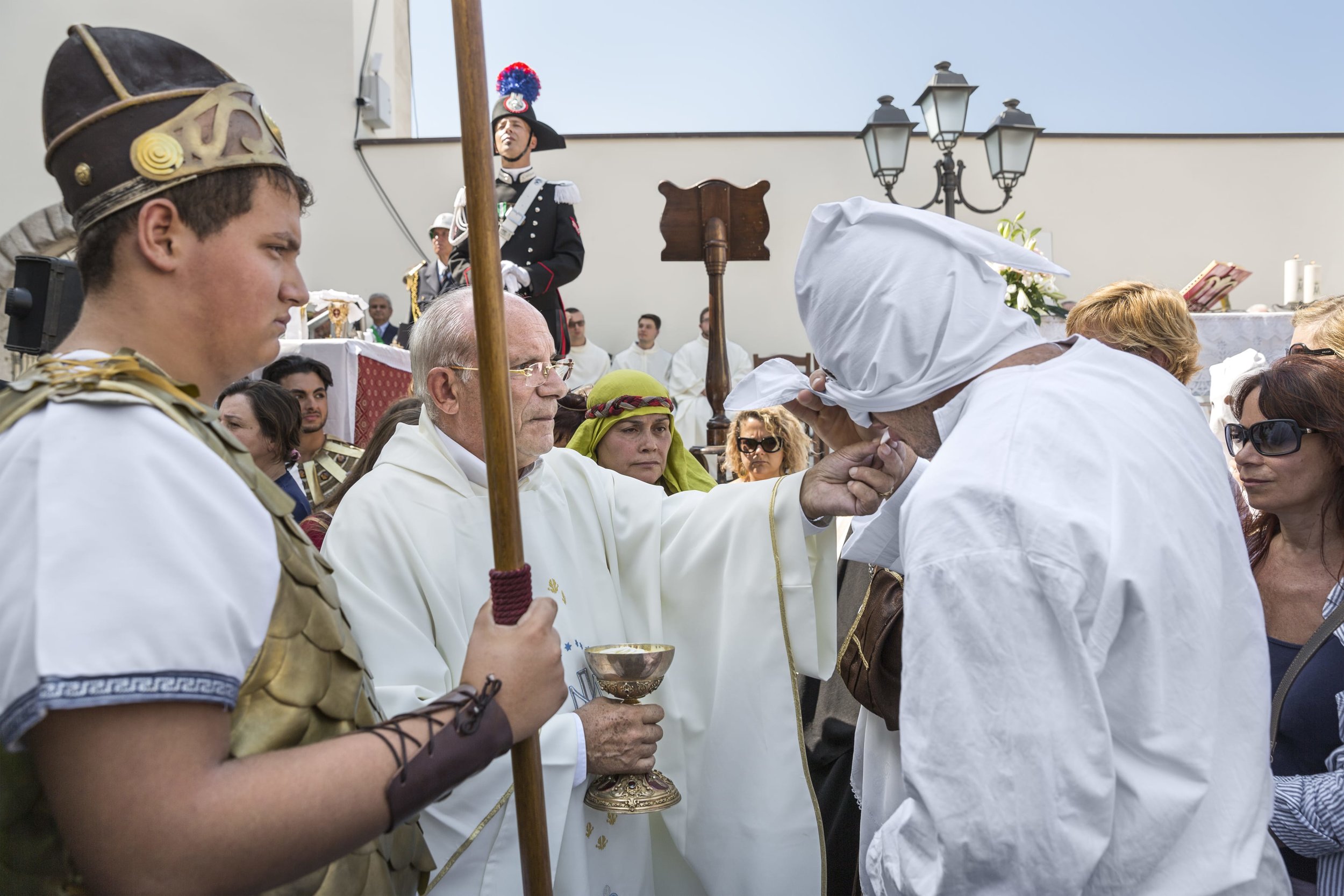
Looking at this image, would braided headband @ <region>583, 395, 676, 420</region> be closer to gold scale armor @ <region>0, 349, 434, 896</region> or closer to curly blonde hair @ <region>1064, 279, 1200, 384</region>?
curly blonde hair @ <region>1064, 279, 1200, 384</region>

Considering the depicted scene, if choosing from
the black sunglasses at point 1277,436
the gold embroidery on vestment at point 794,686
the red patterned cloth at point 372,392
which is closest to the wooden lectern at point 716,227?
the red patterned cloth at point 372,392

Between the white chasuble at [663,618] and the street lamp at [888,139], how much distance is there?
6734 mm

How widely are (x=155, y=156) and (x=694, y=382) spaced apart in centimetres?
1304

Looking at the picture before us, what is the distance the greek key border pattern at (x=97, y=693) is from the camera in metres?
1.12

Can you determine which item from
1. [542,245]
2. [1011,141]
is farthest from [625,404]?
[1011,141]

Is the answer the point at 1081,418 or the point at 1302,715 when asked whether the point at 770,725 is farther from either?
the point at 1081,418

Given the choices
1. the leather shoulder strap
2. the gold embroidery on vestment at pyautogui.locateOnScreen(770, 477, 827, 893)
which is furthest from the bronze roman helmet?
the leather shoulder strap

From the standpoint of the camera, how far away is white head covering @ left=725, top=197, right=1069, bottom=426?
73.3 inches

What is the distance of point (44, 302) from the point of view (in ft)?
6.66

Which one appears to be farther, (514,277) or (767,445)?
(514,277)

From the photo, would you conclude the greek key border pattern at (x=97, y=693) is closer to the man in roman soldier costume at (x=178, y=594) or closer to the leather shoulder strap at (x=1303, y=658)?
the man in roman soldier costume at (x=178, y=594)

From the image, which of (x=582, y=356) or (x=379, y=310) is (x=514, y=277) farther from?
(x=379, y=310)

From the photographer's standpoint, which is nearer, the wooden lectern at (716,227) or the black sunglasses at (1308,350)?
the black sunglasses at (1308,350)

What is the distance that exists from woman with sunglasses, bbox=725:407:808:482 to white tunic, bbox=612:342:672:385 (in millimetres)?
9829
